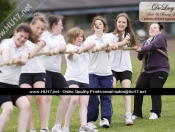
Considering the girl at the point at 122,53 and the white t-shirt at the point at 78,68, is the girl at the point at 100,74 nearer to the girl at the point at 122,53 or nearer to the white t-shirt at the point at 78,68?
the girl at the point at 122,53

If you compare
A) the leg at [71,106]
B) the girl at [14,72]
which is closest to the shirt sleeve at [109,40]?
the leg at [71,106]

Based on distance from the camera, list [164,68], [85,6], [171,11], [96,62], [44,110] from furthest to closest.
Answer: [85,6], [171,11], [164,68], [96,62], [44,110]

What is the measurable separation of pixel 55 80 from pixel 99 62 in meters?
1.05

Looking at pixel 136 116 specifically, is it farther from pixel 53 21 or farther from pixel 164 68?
pixel 53 21

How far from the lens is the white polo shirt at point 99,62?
10766mm

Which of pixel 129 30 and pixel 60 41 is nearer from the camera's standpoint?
pixel 60 41

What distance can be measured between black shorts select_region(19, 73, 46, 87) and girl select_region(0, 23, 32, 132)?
73cm

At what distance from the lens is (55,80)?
1002cm

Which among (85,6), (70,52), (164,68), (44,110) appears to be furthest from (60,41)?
(85,6)

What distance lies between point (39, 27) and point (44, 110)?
1.19m

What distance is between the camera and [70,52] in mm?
10000

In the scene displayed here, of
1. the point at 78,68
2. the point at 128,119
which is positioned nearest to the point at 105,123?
the point at 128,119

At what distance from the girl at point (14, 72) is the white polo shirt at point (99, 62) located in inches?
79.4

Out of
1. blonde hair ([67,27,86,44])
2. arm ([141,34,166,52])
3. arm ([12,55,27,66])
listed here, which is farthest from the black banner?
blonde hair ([67,27,86,44])
